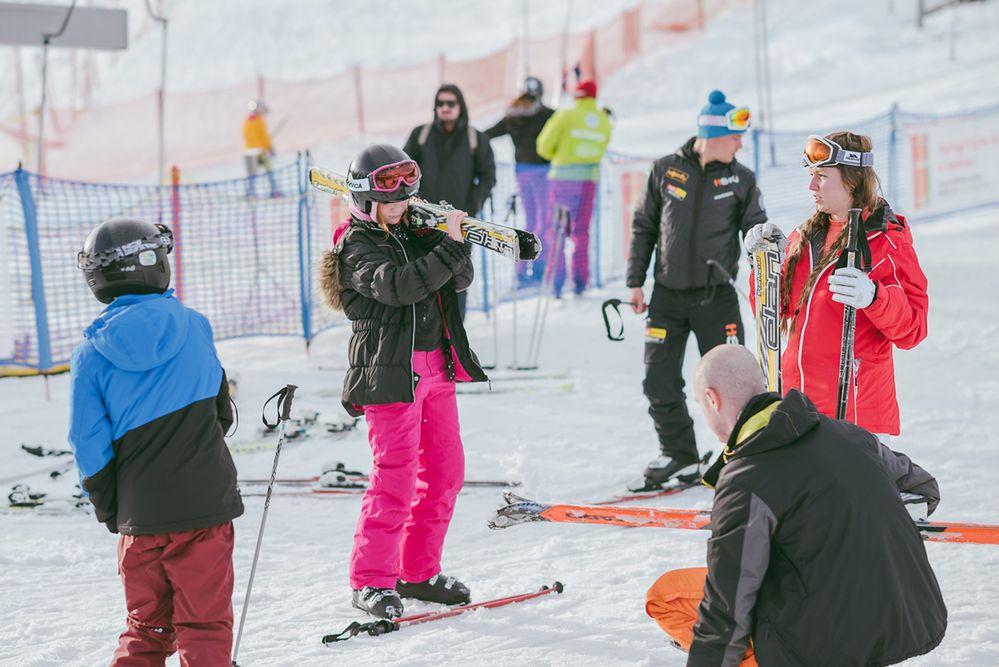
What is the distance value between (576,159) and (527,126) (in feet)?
2.90

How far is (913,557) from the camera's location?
105 inches

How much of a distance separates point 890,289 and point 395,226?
1.82 metres

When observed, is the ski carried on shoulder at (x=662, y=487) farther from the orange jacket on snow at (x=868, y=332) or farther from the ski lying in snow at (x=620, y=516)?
the ski lying in snow at (x=620, y=516)

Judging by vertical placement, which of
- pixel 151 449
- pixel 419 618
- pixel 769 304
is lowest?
pixel 419 618

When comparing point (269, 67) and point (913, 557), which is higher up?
point (269, 67)

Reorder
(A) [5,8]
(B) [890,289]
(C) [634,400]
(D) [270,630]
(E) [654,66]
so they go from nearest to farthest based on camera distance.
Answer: (B) [890,289], (D) [270,630], (C) [634,400], (A) [5,8], (E) [654,66]

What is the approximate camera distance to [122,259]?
10.4 ft

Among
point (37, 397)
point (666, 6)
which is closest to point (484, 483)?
point (37, 397)

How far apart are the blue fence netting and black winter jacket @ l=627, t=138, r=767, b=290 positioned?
2.24m

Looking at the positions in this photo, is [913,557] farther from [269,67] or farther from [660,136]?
[269,67]

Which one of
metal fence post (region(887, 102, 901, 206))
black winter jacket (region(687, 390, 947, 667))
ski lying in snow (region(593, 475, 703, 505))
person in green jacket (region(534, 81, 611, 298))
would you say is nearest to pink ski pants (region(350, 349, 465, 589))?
ski lying in snow (region(593, 475, 703, 505))

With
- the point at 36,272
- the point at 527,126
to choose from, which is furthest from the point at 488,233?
the point at 527,126

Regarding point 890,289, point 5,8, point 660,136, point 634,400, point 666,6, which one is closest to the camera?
point 890,289

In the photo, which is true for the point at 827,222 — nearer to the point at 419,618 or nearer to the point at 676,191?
the point at 676,191
